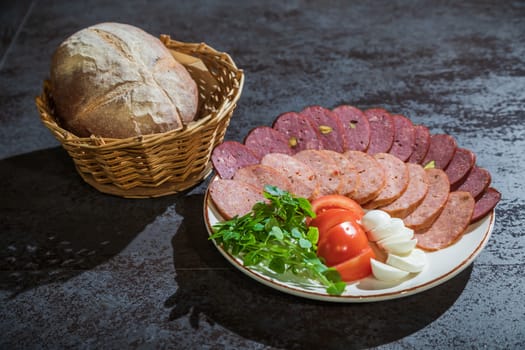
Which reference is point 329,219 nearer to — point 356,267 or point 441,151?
point 356,267

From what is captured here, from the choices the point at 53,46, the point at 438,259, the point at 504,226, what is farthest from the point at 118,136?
the point at 53,46

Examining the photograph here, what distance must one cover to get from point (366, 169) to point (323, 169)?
14cm

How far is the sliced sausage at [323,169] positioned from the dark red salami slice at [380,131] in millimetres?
189

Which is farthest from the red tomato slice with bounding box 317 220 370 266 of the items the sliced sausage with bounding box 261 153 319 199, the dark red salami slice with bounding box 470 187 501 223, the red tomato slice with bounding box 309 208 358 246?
the dark red salami slice with bounding box 470 187 501 223

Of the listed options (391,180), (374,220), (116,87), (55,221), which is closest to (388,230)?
(374,220)

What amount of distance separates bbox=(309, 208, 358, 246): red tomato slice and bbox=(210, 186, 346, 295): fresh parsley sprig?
0.02 m

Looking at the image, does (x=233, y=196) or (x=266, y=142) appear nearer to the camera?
(x=233, y=196)

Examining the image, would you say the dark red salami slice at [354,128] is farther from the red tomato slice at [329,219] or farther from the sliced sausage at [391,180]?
the red tomato slice at [329,219]

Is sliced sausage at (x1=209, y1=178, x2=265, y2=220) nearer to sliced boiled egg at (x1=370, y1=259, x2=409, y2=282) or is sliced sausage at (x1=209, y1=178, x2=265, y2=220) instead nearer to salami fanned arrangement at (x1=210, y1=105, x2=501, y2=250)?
salami fanned arrangement at (x1=210, y1=105, x2=501, y2=250)

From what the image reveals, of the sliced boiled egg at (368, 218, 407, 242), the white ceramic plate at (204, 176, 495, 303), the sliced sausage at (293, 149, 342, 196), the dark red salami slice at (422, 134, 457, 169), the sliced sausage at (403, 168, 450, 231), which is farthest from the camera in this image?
the dark red salami slice at (422, 134, 457, 169)

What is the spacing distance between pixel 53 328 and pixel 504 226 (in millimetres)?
1452

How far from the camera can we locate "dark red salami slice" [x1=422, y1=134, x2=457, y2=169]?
6.82ft

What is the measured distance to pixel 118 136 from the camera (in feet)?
6.60

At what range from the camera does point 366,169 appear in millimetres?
2031
